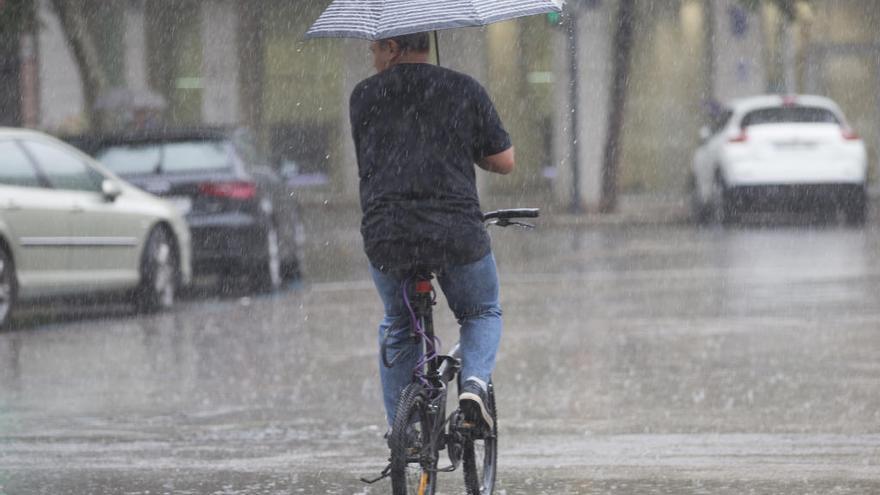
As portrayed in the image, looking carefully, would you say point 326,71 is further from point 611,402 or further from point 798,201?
point 611,402

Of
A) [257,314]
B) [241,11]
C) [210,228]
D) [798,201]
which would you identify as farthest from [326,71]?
[257,314]

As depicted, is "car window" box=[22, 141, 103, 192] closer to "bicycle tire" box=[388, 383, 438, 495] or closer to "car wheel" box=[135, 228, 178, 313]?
"car wheel" box=[135, 228, 178, 313]

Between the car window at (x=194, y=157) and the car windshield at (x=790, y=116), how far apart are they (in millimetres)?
10307

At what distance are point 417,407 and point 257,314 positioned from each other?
29.0 feet

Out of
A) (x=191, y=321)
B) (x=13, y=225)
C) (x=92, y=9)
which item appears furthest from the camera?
(x=92, y=9)

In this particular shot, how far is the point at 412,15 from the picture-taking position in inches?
266

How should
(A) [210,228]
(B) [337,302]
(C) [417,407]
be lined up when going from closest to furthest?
(C) [417,407]
(B) [337,302]
(A) [210,228]

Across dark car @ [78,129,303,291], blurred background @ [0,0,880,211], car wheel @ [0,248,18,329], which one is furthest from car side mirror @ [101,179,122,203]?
blurred background @ [0,0,880,211]

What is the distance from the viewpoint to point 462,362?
6.76 meters

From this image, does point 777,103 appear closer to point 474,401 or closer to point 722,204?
point 722,204

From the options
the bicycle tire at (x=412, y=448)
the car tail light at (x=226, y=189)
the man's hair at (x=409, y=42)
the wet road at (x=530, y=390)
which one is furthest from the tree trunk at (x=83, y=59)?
the bicycle tire at (x=412, y=448)

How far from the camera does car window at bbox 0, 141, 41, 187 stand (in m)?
14.2

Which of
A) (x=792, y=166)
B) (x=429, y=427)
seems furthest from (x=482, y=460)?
(x=792, y=166)

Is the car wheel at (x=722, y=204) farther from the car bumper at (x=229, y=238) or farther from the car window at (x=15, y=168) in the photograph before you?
the car window at (x=15, y=168)
